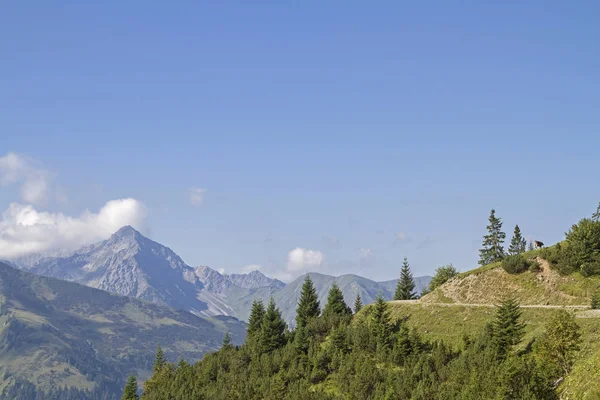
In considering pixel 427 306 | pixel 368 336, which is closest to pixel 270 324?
pixel 368 336

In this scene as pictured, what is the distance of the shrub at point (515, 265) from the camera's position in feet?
334

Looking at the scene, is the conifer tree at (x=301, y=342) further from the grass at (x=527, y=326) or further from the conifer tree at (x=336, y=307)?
the grass at (x=527, y=326)

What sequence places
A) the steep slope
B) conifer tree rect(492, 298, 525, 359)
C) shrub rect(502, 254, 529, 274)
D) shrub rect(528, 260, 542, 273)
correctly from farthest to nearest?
shrub rect(502, 254, 529, 274) → shrub rect(528, 260, 542, 273) → the steep slope → conifer tree rect(492, 298, 525, 359)

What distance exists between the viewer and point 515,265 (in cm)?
10206

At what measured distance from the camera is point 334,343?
91.2 meters

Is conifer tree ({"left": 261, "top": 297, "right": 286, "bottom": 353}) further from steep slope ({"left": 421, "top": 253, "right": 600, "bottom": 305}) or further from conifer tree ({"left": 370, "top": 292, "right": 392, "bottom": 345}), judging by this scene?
steep slope ({"left": 421, "top": 253, "right": 600, "bottom": 305})

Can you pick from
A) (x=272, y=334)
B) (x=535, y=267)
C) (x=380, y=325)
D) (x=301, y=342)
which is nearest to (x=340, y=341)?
(x=380, y=325)

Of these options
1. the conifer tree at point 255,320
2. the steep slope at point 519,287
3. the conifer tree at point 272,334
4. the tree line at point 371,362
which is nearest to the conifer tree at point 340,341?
the tree line at point 371,362

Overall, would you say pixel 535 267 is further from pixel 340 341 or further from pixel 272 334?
pixel 272 334

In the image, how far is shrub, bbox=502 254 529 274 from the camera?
4008 inches

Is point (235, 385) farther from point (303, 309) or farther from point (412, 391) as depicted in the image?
point (412, 391)

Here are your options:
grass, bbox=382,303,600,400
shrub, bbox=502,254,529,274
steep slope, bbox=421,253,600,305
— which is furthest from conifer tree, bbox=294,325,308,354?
shrub, bbox=502,254,529,274

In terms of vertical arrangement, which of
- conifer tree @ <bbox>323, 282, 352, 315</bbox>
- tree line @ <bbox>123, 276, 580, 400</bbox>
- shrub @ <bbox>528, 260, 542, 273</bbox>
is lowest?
tree line @ <bbox>123, 276, 580, 400</bbox>

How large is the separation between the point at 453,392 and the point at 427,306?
38863 mm
